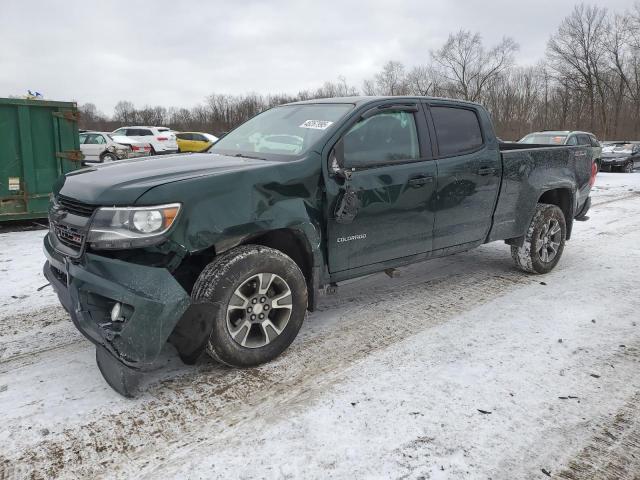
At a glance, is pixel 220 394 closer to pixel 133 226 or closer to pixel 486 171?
pixel 133 226

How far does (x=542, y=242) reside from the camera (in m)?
5.57

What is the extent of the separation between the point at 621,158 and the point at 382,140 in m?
21.6

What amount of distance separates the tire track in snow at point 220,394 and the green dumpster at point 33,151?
6.18m

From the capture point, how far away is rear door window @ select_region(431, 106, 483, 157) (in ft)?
14.7

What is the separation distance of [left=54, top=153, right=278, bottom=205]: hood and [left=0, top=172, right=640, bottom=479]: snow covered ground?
118 centimetres

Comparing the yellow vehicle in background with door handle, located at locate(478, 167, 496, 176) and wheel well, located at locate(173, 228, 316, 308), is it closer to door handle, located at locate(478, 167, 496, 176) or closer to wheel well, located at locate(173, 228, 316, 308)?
door handle, located at locate(478, 167, 496, 176)

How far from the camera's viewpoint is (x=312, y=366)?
11.3 feet

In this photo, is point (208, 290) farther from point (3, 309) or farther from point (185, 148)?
point (185, 148)

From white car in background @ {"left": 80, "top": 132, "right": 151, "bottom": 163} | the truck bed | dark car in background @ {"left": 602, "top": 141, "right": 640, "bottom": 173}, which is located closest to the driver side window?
the truck bed

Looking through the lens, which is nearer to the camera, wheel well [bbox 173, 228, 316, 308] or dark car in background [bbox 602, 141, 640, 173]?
wheel well [bbox 173, 228, 316, 308]

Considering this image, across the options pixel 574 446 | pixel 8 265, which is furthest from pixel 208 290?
pixel 8 265

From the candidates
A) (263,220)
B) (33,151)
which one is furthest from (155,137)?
(263,220)

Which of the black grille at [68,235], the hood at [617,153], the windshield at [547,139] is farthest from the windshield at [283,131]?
the hood at [617,153]

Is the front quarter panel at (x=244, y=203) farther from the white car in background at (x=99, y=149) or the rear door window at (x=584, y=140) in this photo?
the white car in background at (x=99, y=149)
